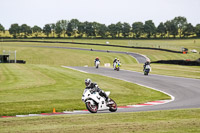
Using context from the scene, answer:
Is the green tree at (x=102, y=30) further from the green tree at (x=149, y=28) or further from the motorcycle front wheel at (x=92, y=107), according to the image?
the motorcycle front wheel at (x=92, y=107)

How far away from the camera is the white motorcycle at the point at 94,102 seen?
13469 mm

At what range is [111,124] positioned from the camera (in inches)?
405

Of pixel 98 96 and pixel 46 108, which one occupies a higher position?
pixel 98 96

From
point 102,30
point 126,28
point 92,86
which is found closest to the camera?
point 92,86

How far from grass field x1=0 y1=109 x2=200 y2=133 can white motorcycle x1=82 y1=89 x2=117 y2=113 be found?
1.52 meters

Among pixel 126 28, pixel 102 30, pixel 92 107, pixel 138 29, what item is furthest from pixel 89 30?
pixel 92 107

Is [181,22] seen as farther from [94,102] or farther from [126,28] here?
[94,102]

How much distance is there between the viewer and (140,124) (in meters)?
10.3

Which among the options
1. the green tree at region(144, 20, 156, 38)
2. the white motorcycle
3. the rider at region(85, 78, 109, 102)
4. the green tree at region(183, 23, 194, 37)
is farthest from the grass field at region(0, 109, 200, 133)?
the green tree at region(183, 23, 194, 37)

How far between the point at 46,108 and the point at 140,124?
6806mm

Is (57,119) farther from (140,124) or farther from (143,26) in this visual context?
(143,26)

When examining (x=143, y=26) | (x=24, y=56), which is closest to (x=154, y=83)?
(x=24, y=56)

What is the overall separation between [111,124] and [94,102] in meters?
3.54

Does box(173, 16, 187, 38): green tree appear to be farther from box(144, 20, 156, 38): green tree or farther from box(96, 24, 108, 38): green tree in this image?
box(96, 24, 108, 38): green tree
